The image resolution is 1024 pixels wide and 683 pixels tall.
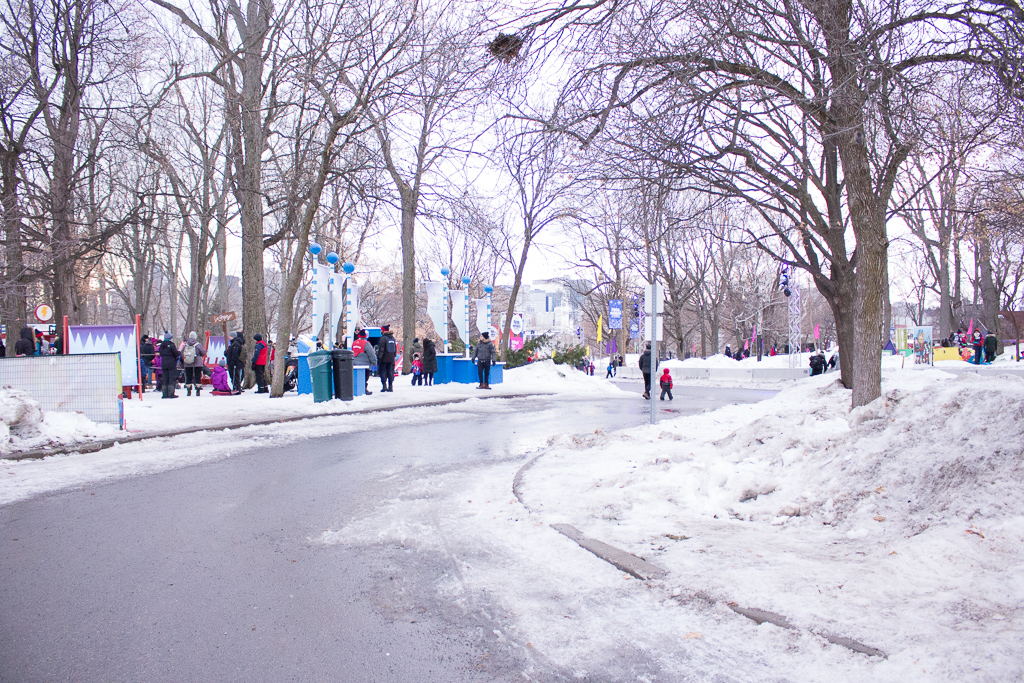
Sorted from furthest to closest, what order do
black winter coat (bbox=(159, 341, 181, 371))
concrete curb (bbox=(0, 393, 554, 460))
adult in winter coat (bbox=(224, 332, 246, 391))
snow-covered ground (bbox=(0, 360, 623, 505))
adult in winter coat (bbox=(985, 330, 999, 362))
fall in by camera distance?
adult in winter coat (bbox=(985, 330, 999, 362))
adult in winter coat (bbox=(224, 332, 246, 391))
black winter coat (bbox=(159, 341, 181, 371))
concrete curb (bbox=(0, 393, 554, 460))
snow-covered ground (bbox=(0, 360, 623, 505))

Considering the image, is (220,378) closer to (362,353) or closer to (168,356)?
(168,356)

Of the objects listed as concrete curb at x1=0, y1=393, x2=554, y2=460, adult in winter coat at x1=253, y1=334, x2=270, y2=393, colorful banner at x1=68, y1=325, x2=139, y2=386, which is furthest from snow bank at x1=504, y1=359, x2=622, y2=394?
colorful banner at x1=68, y1=325, x2=139, y2=386

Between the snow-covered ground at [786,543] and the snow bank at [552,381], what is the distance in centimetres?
1678

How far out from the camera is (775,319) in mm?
73625

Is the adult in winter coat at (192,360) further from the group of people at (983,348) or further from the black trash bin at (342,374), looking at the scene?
the group of people at (983,348)

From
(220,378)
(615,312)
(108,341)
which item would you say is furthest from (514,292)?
(108,341)

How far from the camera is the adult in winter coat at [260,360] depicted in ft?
63.0

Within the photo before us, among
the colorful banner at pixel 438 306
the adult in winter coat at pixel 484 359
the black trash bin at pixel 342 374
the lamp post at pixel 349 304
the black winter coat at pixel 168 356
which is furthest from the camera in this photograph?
the colorful banner at pixel 438 306

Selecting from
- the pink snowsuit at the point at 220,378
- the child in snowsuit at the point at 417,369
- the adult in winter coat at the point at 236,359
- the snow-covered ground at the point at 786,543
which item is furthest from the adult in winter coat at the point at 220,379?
the snow-covered ground at the point at 786,543

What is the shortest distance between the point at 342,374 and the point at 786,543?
13.8m

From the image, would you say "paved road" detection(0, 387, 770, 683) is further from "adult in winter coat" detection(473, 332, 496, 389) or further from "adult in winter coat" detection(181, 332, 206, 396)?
"adult in winter coat" detection(473, 332, 496, 389)

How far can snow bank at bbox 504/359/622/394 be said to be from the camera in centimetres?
2509

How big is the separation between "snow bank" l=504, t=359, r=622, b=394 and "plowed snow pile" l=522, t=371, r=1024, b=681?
16.4m

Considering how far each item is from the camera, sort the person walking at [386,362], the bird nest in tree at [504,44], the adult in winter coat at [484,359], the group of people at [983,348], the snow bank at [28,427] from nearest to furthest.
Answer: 1. the bird nest in tree at [504,44]
2. the snow bank at [28,427]
3. the person walking at [386,362]
4. the adult in winter coat at [484,359]
5. the group of people at [983,348]
